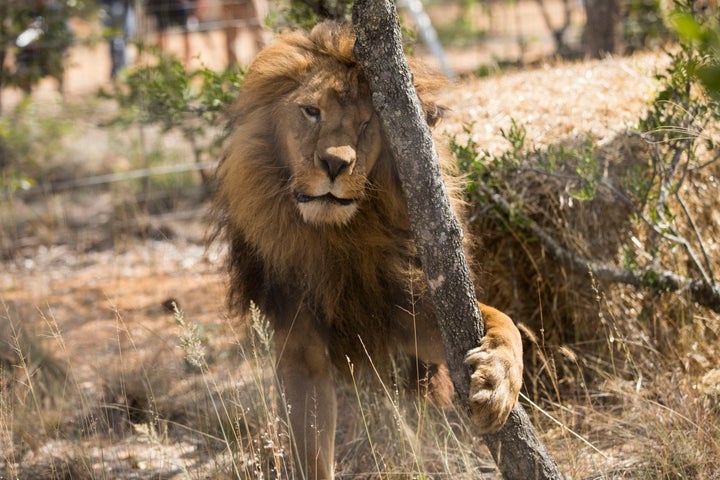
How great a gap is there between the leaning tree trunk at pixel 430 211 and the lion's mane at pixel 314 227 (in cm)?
33

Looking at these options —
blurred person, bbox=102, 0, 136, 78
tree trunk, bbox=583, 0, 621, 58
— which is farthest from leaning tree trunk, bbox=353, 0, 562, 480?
blurred person, bbox=102, 0, 136, 78

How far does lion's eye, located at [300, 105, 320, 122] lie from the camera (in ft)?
9.41

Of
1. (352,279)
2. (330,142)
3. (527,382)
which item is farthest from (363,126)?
(527,382)

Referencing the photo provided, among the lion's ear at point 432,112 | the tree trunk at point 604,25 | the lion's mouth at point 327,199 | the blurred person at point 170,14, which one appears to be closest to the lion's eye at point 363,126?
the lion's mouth at point 327,199

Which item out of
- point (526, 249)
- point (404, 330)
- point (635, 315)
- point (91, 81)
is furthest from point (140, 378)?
point (91, 81)

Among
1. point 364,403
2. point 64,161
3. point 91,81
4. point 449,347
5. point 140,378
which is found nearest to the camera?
point 449,347

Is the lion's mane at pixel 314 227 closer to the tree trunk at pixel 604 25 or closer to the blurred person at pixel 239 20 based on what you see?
the tree trunk at pixel 604 25

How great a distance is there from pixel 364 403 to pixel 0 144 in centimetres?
610

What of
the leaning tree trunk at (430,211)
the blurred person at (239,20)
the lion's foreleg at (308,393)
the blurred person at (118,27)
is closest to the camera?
the leaning tree trunk at (430,211)

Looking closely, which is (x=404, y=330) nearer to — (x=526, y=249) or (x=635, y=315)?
(x=526, y=249)

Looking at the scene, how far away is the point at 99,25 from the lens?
10984 mm

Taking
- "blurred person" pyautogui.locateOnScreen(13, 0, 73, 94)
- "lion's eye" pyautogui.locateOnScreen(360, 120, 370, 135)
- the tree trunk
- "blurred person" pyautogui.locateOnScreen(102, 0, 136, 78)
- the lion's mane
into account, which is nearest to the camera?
"lion's eye" pyautogui.locateOnScreen(360, 120, 370, 135)

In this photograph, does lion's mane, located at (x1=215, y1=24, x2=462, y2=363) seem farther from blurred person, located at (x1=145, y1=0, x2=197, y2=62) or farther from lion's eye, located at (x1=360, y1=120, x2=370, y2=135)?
blurred person, located at (x1=145, y1=0, x2=197, y2=62)

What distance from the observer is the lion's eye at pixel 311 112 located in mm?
2869
